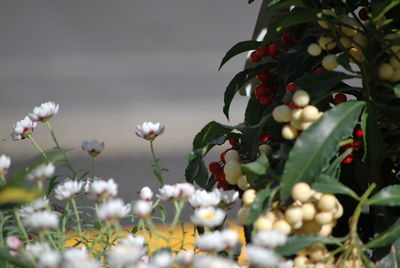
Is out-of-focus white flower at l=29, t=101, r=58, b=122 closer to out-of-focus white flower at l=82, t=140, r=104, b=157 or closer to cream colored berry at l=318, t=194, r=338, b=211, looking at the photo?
out-of-focus white flower at l=82, t=140, r=104, b=157

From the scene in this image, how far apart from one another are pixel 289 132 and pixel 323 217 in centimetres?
9

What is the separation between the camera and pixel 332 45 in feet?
2.41

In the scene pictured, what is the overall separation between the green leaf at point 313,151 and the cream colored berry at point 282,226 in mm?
22

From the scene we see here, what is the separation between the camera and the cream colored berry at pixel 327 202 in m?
0.60

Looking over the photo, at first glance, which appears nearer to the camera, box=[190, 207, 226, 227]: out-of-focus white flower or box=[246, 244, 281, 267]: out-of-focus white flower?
box=[246, 244, 281, 267]: out-of-focus white flower

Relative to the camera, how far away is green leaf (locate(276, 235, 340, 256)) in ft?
1.87

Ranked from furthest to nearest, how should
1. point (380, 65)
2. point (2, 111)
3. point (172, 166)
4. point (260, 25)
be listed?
point (2, 111) < point (172, 166) < point (260, 25) < point (380, 65)

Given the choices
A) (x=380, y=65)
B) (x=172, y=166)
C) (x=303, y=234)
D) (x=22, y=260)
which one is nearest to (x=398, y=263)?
(x=303, y=234)

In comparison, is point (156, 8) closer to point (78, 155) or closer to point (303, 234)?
point (78, 155)

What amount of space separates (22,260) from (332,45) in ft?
1.28

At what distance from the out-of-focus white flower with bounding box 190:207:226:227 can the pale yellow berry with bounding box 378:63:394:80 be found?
26 centimetres

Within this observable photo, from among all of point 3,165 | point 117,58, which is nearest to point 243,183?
point 3,165

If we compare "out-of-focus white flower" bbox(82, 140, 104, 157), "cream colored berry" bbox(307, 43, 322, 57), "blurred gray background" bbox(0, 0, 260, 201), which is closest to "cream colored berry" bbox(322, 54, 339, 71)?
"cream colored berry" bbox(307, 43, 322, 57)

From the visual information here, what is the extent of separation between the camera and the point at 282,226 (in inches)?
23.2
